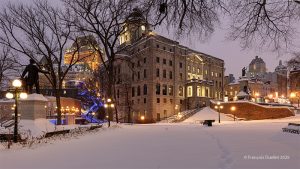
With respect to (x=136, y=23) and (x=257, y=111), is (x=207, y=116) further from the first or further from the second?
(x=136, y=23)

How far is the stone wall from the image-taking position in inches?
2472

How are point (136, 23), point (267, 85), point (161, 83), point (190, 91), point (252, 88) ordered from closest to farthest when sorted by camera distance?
1. point (136, 23)
2. point (161, 83)
3. point (190, 91)
4. point (252, 88)
5. point (267, 85)

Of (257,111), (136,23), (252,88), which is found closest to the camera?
(136,23)

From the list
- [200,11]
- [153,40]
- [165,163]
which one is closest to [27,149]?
[165,163]

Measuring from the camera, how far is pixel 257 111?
63531 millimetres

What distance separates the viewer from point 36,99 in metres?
22.1

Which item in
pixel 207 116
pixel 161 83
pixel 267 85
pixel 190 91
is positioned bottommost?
pixel 207 116

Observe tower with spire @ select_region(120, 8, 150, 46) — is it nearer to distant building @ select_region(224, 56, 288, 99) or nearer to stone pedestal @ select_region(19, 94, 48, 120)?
stone pedestal @ select_region(19, 94, 48, 120)

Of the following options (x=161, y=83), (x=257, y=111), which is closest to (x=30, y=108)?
(x=257, y=111)

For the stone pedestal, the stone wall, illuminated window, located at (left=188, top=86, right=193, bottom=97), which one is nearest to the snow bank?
the stone wall

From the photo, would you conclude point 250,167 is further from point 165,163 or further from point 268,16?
point 268,16

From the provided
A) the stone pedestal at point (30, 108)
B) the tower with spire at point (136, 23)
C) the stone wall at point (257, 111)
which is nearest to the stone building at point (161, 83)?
the stone wall at point (257, 111)

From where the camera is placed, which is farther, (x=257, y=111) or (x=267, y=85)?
(x=267, y=85)

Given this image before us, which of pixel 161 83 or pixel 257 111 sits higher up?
pixel 161 83
